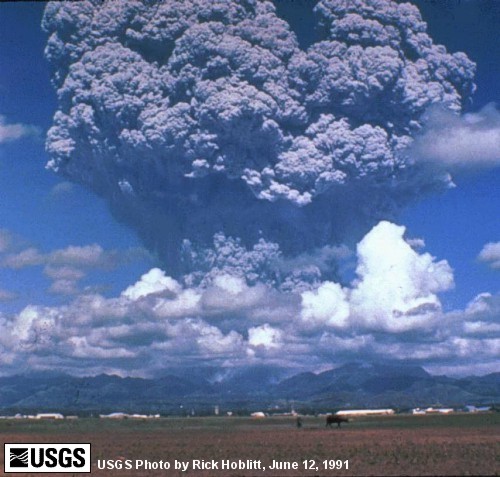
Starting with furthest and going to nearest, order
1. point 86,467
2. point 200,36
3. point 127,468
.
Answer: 1. point 200,36
2. point 127,468
3. point 86,467

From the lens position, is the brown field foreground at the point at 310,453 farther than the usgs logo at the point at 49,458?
Yes

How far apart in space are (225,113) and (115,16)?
20.5 meters

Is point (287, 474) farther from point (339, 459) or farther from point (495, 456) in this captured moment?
point (495, 456)

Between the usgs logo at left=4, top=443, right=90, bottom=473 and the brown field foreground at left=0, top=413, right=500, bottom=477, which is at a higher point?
the usgs logo at left=4, top=443, right=90, bottom=473

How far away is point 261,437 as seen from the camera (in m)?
57.5

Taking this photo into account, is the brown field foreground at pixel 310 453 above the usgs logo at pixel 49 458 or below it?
below

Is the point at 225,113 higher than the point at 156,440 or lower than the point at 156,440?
higher

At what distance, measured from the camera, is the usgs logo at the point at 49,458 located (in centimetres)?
3244

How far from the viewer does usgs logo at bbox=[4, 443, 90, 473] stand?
106 ft

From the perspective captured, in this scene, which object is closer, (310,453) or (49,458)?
(49,458)

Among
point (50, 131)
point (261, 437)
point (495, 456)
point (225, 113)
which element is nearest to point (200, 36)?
point (225, 113)

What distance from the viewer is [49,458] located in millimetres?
33188

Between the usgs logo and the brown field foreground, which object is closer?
the usgs logo

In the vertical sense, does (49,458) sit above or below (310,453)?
above
